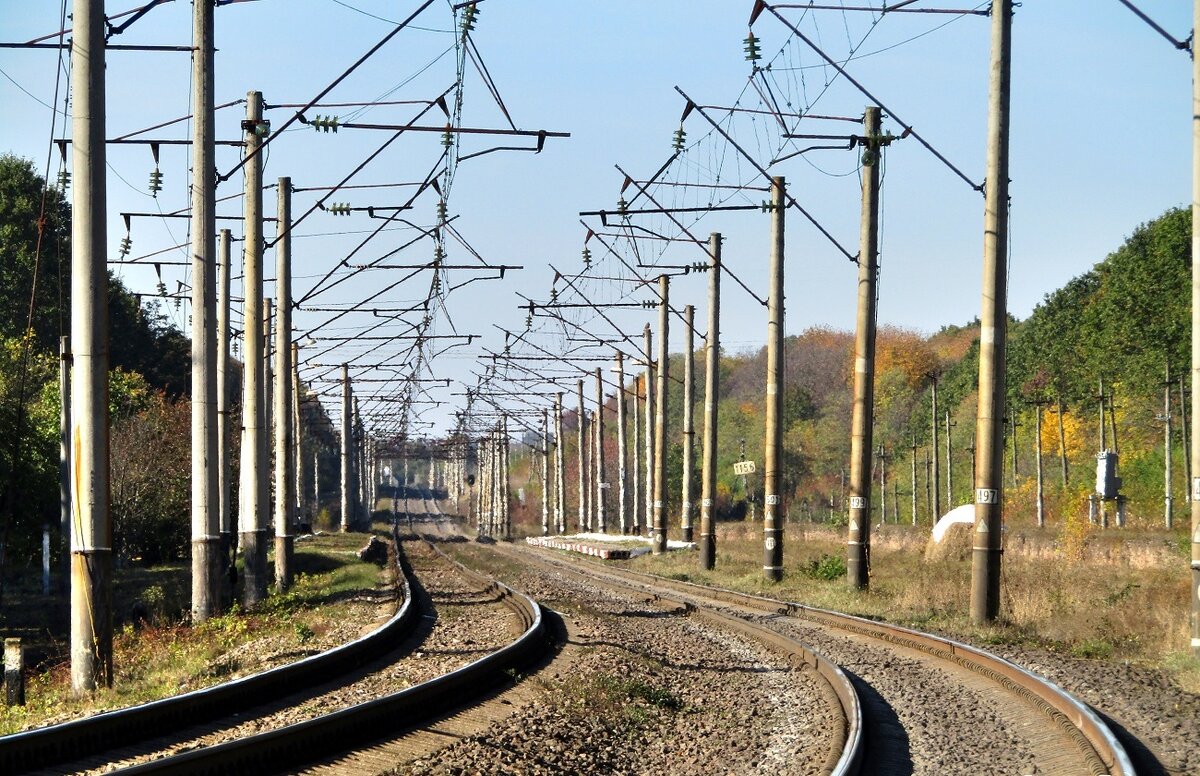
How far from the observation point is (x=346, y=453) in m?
70.4

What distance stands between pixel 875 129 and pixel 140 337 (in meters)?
60.7

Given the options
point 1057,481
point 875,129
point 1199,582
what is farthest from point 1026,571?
point 1057,481

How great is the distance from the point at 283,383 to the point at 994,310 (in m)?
17.6

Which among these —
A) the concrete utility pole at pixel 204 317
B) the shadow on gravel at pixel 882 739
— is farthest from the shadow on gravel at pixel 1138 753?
the concrete utility pole at pixel 204 317

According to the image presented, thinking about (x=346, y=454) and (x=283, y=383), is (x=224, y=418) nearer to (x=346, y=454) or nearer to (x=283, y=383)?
(x=283, y=383)

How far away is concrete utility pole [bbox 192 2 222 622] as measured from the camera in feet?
67.1

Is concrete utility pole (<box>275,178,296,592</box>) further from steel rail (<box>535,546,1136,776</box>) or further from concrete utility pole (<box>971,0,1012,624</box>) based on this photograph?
concrete utility pole (<box>971,0,1012,624</box>)

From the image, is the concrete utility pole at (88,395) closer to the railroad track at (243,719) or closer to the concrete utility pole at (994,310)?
the railroad track at (243,719)

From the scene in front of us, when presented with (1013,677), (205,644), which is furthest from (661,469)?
(1013,677)

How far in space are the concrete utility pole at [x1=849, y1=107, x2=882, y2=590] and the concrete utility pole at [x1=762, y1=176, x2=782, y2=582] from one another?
4.23 metres

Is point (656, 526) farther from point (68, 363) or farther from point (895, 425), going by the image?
point (895, 425)

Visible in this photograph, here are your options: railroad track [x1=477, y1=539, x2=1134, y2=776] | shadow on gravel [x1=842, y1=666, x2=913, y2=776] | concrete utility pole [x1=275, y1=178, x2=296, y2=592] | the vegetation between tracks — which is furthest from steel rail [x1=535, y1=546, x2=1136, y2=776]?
concrete utility pole [x1=275, y1=178, x2=296, y2=592]

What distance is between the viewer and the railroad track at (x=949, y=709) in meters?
9.59

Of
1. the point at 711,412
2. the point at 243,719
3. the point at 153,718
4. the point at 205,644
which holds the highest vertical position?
the point at 711,412
